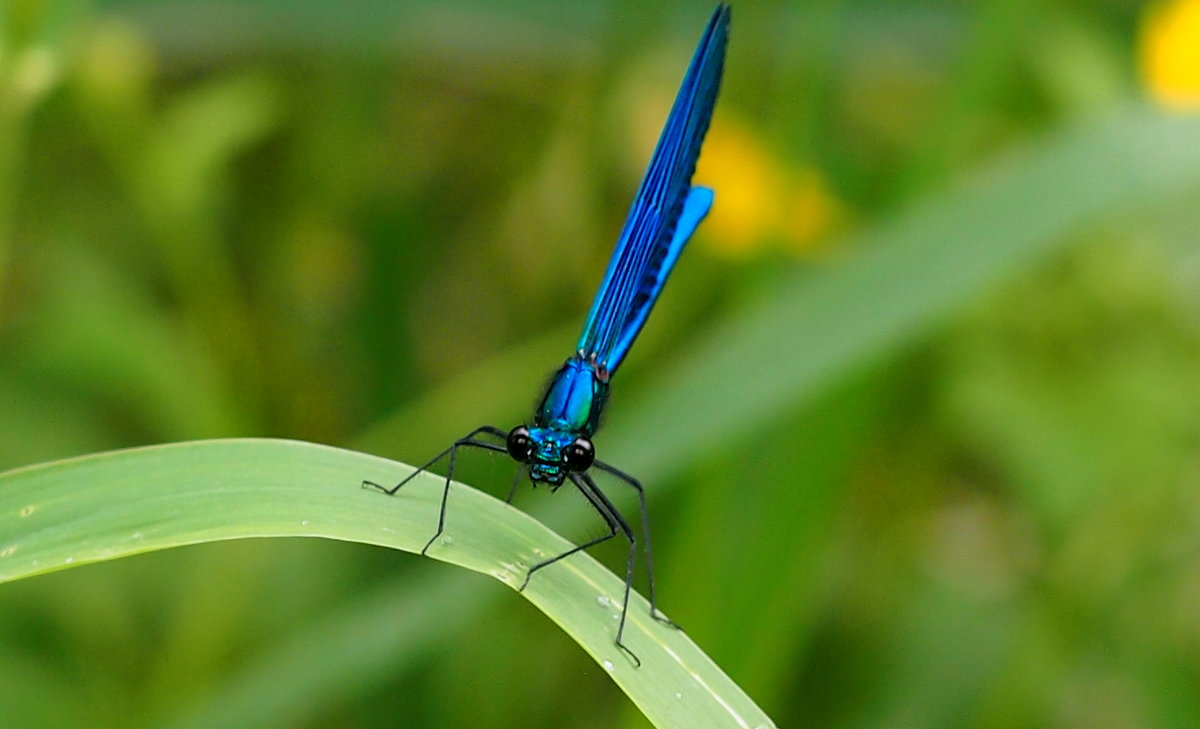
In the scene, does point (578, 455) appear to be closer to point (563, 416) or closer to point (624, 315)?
point (563, 416)

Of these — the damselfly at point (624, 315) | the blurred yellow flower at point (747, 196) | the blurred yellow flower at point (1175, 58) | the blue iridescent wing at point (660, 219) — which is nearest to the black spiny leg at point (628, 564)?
the damselfly at point (624, 315)

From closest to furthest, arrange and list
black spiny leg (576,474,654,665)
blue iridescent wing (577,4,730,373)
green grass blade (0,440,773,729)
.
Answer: green grass blade (0,440,773,729)
black spiny leg (576,474,654,665)
blue iridescent wing (577,4,730,373)

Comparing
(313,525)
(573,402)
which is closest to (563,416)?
(573,402)

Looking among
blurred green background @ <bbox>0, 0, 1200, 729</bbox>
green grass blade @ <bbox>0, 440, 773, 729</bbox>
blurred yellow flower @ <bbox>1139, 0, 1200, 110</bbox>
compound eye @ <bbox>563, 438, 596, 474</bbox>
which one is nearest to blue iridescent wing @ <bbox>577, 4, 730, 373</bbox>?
compound eye @ <bbox>563, 438, 596, 474</bbox>

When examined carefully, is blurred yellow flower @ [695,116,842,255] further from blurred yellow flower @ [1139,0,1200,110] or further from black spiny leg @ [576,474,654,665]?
black spiny leg @ [576,474,654,665]

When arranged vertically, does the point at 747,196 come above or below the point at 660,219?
below

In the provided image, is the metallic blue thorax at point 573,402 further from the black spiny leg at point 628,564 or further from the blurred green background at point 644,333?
the blurred green background at point 644,333
